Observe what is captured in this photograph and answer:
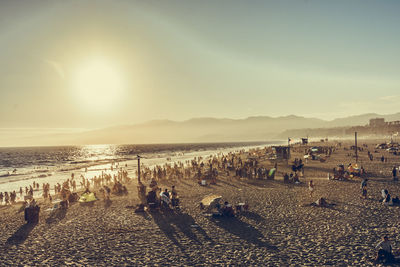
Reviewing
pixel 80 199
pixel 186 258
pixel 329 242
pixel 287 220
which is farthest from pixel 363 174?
pixel 80 199

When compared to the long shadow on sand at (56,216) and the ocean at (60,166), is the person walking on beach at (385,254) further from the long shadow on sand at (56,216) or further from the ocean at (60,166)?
the ocean at (60,166)

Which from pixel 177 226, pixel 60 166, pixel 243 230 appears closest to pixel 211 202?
pixel 177 226

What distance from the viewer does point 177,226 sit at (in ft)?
46.8

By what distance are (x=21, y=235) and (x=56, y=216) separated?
11.5 feet

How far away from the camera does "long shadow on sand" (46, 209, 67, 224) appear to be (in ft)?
53.6

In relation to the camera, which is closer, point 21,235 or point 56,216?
point 21,235

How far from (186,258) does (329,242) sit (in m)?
6.19

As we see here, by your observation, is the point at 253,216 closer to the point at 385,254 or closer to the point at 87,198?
the point at 385,254

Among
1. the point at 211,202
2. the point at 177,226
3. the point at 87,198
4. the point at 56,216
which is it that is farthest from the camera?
the point at 87,198

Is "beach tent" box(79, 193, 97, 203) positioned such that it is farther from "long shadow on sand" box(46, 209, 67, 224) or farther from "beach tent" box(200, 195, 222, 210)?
"beach tent" box(200, 195, 222, 210)

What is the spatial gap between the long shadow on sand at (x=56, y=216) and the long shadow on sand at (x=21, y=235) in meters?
0.92

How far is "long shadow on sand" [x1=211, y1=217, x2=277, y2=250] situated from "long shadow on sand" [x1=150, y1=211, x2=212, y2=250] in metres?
1.37

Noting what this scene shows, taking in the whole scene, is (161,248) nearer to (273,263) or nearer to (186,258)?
(186,258)

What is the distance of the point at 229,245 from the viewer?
11.4 m
